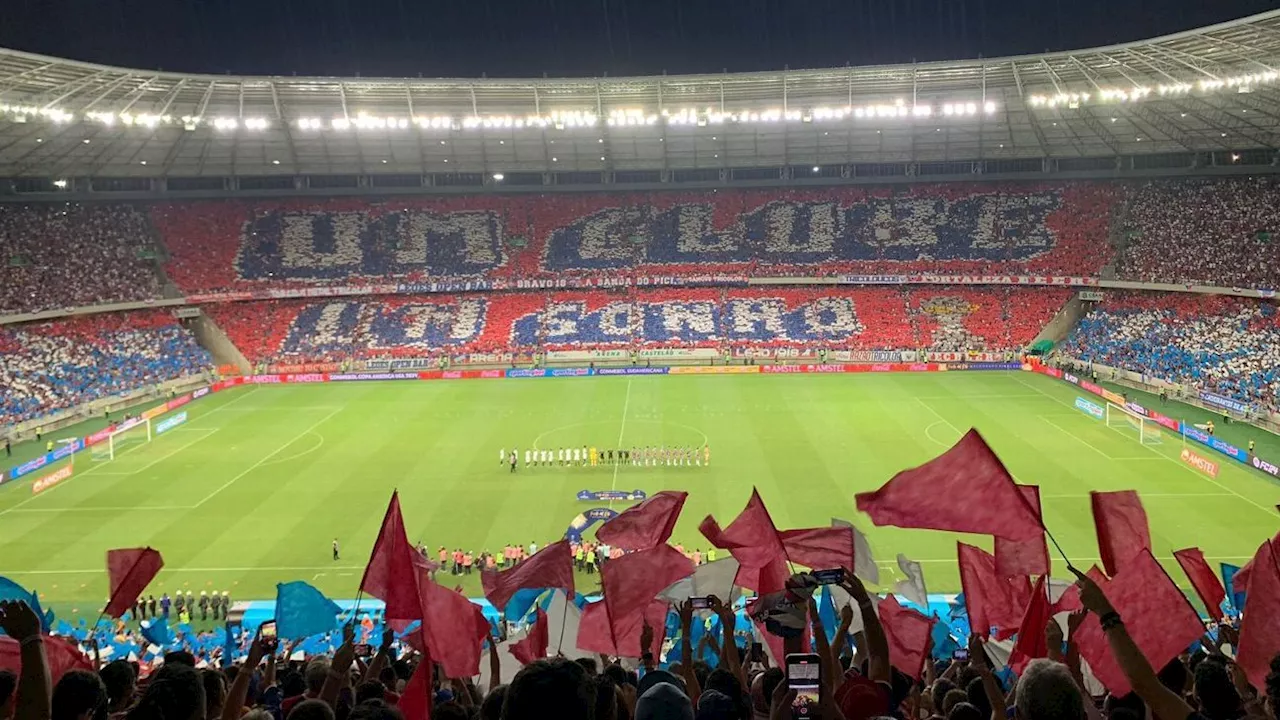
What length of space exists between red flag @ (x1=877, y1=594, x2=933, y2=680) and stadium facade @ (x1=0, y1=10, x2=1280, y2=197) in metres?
39.4

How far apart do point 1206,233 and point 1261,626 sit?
206 ft

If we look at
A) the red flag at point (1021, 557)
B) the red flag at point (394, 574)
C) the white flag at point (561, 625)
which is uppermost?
the red flag at point (394, 574)

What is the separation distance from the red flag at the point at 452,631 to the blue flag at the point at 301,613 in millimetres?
2351

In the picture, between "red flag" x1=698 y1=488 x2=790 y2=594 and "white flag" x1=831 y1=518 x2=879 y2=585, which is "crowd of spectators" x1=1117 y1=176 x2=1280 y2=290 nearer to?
"white flag" x1=831 y1=518 x2=879 y2=585

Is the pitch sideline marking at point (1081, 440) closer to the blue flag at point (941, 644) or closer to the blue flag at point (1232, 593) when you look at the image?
the blue flag at point (1232, 593)

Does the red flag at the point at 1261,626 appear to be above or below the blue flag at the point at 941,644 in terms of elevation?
above

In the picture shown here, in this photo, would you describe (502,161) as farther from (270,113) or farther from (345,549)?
(345,549)

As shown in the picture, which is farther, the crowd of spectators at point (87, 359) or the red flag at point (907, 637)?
the crowd of spectators at point (87, 359)

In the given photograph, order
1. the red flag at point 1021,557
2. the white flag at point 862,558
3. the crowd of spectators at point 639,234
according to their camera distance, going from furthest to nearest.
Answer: the crowd of spectators at point 639,234
the white flag at point 862,558
the red flag at point 1021,557

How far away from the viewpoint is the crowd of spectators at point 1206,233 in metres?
53.7

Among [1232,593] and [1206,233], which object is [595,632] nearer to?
[1232,593]

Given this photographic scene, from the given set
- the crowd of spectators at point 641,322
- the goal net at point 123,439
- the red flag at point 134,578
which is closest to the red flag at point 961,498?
the red flag at point 134,578

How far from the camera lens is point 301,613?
1012cm

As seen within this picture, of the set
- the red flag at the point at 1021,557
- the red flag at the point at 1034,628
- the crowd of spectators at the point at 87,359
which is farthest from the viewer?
the crowd of spectators at the point at 87,359
